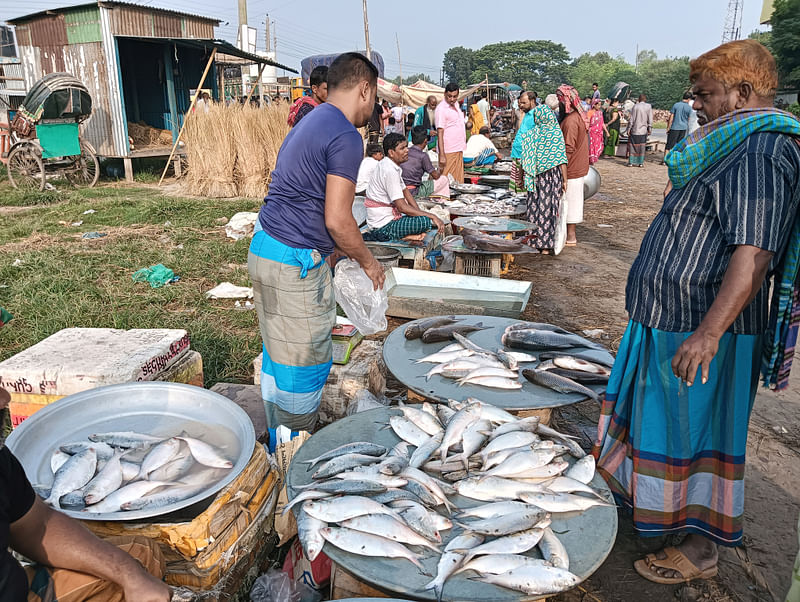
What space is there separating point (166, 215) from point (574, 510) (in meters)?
9.23

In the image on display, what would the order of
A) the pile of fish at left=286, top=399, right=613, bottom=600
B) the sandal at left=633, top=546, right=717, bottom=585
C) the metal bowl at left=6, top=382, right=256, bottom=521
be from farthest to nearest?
the sandal at left=633, top=546, right=717, bottom=585, the metal bowl at left=6, top=382, right=256, bottom=521, the pile of fish at left=286, top=399, right=613, bottom=600

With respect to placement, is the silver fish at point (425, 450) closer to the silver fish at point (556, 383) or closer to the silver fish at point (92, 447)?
the silver fish at point (556, 383)

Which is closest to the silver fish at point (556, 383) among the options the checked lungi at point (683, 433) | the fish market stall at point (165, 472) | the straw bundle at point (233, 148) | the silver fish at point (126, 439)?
the checked lungi at point (683, 433)

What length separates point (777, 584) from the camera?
8.48ft

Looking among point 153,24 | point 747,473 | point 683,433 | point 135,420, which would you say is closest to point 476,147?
point 153,24

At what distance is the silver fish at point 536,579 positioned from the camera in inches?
64.2

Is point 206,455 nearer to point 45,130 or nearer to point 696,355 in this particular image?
point 696,355

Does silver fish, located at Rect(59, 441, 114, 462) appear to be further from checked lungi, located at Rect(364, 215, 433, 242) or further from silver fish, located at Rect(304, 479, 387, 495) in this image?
checked lungi, located at Rect(364, 215, 433, 242)

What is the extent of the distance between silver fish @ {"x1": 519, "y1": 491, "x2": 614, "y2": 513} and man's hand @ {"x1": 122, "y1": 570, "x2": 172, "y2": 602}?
119cm

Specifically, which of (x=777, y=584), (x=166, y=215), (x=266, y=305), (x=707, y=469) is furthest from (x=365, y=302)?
(x=166, y=215)

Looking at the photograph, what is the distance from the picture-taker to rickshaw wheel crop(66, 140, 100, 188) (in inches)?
509

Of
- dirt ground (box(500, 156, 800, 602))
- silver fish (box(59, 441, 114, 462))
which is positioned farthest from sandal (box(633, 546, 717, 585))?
silver fish (box(59, 441, 114, 462))

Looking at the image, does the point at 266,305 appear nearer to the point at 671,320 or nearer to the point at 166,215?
the point at 671,320

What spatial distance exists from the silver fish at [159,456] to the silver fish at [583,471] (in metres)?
1.51
